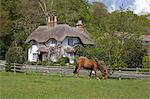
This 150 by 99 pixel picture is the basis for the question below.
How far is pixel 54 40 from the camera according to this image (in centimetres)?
7394

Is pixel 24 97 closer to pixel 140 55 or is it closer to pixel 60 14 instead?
pixel 140 55

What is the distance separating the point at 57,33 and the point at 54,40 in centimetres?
135

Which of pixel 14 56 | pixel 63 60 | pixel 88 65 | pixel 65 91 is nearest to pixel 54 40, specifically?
pixel 63 60

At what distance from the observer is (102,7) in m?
114

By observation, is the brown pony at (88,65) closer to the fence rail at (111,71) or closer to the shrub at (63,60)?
the fence rail at (111,71)

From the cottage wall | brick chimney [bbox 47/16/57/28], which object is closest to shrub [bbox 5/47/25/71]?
brick chimney [bbox 47/16/57/28]

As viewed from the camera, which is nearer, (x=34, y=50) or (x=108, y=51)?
(x=108, y=51)

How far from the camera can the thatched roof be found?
7281cm

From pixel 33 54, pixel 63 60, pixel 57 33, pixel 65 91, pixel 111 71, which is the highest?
pixel 57 33

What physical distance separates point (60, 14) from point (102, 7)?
32.1 meters

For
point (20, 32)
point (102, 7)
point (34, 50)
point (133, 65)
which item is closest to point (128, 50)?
point (133, 65)

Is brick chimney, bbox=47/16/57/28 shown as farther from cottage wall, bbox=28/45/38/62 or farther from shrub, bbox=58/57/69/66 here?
shrub, bbox=58/57/69/66

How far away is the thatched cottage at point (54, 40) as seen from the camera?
2842 inches

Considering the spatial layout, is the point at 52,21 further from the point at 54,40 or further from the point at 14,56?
the point at 14,56
